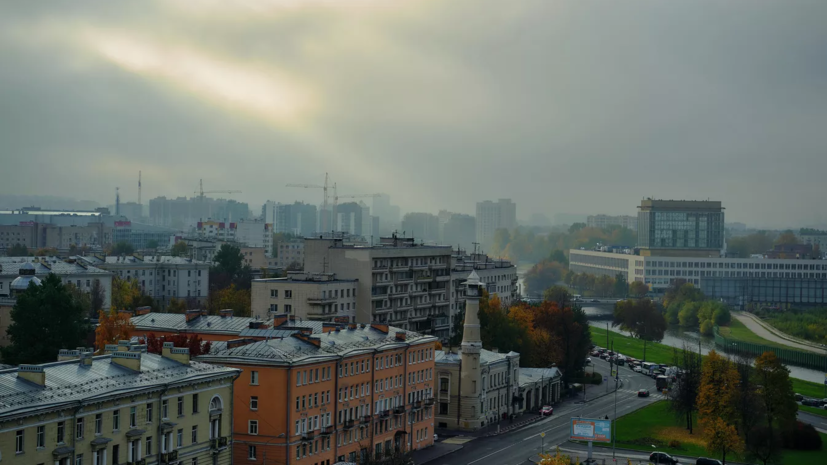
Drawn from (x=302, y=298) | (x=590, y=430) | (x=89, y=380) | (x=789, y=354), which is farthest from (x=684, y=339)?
(x=89, y=380)

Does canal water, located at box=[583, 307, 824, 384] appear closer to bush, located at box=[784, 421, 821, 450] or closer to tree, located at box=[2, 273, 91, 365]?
bush, located at box=[784, 421, 821, 450]

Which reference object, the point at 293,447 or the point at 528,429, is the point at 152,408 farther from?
the point at 528,429

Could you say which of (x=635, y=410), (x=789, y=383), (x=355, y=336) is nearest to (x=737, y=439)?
(x=789, y=383)

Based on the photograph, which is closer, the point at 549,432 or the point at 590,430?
the point at 590,430

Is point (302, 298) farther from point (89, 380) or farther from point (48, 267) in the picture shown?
point (89, 380)

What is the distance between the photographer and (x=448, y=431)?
263 feet

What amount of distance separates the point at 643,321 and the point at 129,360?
12227cm

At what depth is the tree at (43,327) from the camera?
72.2 meters

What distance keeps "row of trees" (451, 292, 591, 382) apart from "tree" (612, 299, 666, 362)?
155ft

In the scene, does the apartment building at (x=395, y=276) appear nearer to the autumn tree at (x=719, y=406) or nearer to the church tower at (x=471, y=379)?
the church tower at (x=471, y=379)

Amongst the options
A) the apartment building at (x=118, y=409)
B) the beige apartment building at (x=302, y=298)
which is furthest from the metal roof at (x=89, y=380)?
the beige apartment building at (x=302, y=298)

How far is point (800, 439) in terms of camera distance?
79062 mm

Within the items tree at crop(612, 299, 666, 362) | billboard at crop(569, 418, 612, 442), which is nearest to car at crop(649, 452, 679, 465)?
billboard at crop(569, 418, 612, 442)

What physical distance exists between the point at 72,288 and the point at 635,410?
5929cm
